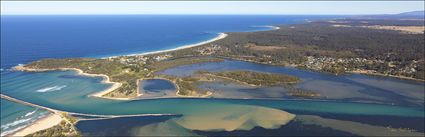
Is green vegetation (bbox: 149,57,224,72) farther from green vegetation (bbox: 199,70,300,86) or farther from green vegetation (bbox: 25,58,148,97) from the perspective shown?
green vegetation (bbox: 199,70,300,86)

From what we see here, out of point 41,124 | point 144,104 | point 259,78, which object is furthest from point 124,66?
point 41,124

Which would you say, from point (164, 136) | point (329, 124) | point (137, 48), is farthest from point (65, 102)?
point (137, 48)

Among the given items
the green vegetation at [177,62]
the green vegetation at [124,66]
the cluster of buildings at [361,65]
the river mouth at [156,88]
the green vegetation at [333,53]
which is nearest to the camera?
the river mouth at [156,88]

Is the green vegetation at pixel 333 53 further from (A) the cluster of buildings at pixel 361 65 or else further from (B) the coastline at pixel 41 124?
(B) the coastline at pixel 41 124

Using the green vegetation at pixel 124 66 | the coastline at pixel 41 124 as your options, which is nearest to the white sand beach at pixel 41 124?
the coastline at pixel 41 124

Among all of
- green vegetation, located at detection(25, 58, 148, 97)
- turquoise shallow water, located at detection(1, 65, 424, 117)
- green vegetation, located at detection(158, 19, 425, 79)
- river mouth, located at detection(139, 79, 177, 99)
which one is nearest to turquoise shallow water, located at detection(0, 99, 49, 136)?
turquoise shallow water, located at detection(1, 65, 424, 117)

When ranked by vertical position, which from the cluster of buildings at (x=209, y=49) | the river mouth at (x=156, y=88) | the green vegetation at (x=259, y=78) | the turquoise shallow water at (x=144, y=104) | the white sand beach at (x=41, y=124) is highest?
the cluster of buildings at (x=209, y=49)

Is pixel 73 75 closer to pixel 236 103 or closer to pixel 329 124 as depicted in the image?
pixel 236 103
